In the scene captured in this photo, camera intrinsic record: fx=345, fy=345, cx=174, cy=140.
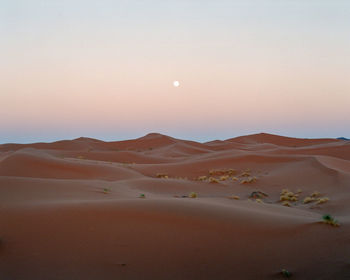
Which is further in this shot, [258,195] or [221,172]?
[221,172]

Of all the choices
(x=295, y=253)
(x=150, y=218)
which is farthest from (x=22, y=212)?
(x=295, y=253)

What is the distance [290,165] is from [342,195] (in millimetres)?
6190

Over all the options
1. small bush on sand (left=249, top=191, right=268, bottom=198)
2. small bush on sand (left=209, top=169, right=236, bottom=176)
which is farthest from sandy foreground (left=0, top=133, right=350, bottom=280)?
small bush on sand (left=209, top=169, right=236, bottom=176)

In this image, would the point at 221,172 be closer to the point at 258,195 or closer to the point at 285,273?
the point at 258,195

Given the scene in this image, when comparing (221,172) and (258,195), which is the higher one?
(221,172)

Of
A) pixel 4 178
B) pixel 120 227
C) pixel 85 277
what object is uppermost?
pixel 4 178

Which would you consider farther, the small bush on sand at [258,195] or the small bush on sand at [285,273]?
the small bush on sand at [258,195]

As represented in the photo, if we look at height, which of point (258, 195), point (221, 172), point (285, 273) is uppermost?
point (221, 172)

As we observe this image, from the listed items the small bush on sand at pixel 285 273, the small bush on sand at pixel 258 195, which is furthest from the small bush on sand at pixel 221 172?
the small bush on sand at pixel 285 273

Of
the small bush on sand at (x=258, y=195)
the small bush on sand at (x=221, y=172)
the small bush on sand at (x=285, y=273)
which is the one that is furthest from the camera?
the small bush on sand at (x=221, y=172)

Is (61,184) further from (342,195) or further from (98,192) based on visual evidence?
(342,195)

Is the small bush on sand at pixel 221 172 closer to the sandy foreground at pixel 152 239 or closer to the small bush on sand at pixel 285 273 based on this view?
the sandy foreground at pixel 152 239

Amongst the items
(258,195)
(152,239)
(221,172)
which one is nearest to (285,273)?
(152,239)

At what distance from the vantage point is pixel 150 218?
5.57 meters
